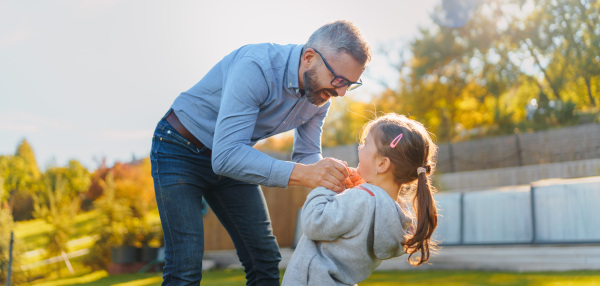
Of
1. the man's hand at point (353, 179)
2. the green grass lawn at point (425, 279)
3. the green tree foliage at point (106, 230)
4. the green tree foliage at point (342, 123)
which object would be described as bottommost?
the green grass lawn at point (425, 279)

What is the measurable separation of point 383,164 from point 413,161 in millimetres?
118

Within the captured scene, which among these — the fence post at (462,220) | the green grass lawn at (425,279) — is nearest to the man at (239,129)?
the green grass lawn at (425,279)

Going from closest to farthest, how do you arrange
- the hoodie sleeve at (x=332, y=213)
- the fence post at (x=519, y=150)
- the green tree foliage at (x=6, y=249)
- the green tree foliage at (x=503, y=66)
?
the hoodie sleeve at (x=332, y=213)
the green tree foliage at (x=6, y=249)
the fence post at (x=519, y=150)
the green tree foliage at (x=503, y=66)

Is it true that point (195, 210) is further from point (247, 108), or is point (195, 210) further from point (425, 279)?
point (425, 279)

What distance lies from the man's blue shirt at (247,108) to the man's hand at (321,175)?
0.04 meters

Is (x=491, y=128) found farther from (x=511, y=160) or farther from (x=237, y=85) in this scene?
(x=237, y=85)

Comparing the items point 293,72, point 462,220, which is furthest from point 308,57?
point 462,220

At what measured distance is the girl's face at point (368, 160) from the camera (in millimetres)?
2104

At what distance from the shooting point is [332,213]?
190 centimetres

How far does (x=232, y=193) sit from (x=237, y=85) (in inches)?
24.2

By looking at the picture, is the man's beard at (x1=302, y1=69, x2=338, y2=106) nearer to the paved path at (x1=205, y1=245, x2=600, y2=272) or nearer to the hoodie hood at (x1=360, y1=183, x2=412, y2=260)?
the hoodie hood at (x1=360, y1=183, x2=412, y2=260)

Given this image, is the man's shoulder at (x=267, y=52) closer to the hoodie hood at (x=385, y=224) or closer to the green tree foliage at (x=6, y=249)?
the hoodie hood at (x=385, y=224)

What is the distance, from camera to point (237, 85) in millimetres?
2059

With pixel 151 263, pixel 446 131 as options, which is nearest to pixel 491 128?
pixel 446 131
